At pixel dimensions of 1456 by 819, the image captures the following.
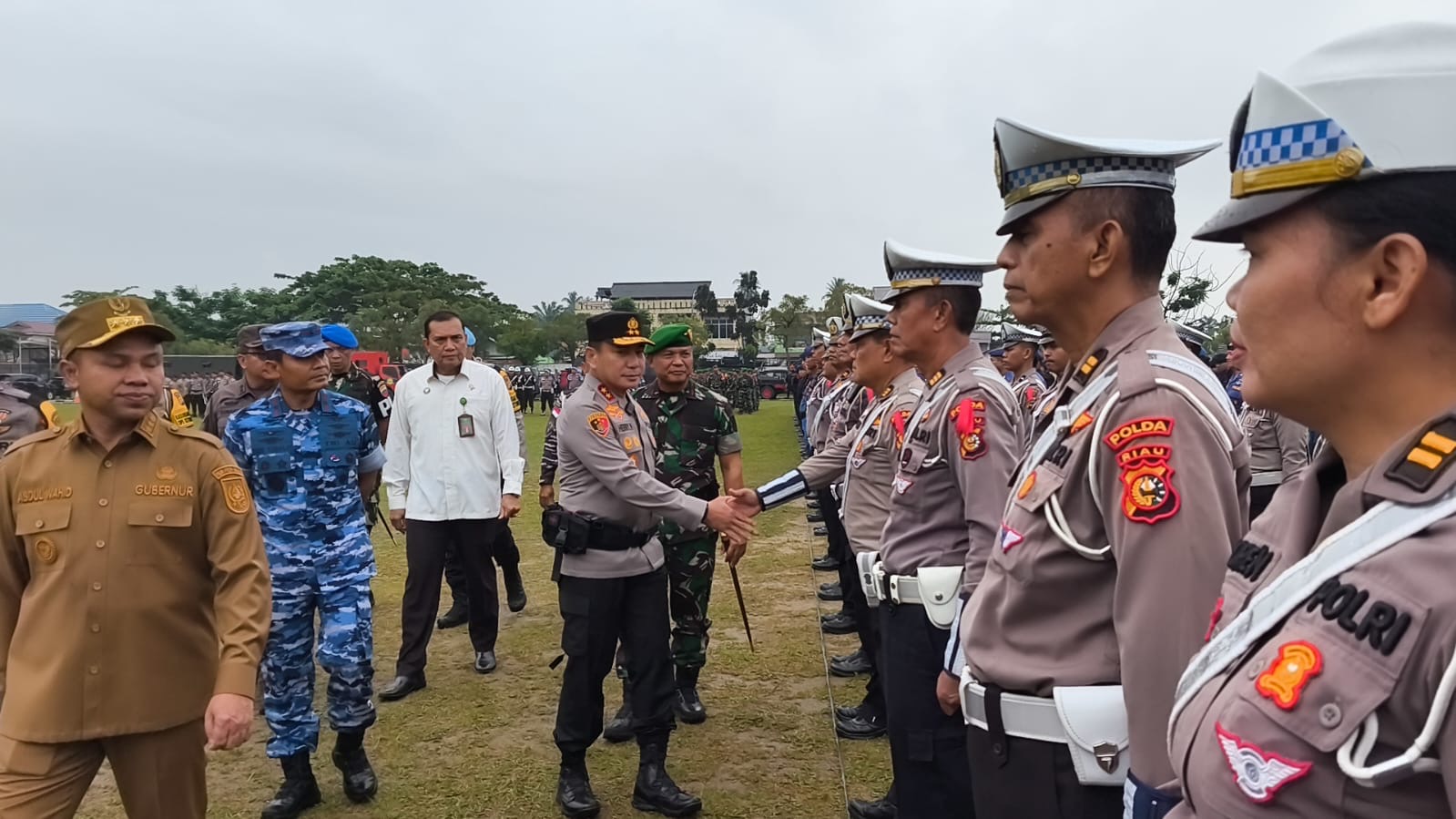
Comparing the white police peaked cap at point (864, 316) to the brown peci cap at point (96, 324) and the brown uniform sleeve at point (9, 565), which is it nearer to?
the brown peci cap at point (96, 324)

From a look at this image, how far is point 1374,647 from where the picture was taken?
86cm

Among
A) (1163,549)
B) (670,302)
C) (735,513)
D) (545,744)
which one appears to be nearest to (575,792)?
(545,744)

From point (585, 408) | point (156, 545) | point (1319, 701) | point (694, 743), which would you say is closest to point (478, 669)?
point (694, 743)

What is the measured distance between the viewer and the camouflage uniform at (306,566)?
12.8ft

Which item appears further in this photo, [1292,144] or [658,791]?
[658,791]

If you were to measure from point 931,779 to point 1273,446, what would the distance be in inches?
171

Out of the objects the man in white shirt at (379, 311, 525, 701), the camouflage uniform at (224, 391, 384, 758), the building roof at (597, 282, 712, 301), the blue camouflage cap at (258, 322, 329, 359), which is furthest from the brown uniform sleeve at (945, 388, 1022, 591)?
the building roof at (597, 282, 712, 301)

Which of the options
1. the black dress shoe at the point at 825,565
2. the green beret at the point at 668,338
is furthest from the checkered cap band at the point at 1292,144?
the black dress shoe at the point at 825,565

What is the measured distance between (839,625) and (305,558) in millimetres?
3806

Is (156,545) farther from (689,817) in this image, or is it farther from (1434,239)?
(1434,239)

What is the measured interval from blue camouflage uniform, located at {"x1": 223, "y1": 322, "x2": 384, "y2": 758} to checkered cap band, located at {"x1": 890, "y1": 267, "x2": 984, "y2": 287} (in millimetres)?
2701

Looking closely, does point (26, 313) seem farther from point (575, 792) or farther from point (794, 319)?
point (575, 792)

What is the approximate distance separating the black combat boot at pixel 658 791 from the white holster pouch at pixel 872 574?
53.2 inches

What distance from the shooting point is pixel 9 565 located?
2668mm
